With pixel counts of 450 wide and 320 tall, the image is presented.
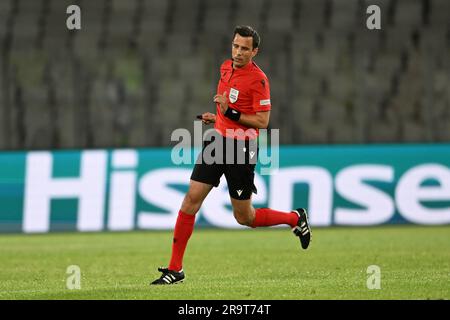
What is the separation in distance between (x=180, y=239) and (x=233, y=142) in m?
0.86

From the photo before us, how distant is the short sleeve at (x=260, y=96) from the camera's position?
874 centimetres

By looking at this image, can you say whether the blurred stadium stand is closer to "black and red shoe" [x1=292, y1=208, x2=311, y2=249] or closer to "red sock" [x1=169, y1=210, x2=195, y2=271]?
"black and red shoe" [x1=292, y1=208, x2=311, y2=249]

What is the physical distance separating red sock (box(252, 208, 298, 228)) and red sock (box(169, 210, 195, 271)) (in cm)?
71

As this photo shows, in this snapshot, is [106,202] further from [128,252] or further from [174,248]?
[174,248]

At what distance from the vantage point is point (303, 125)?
1523 cm

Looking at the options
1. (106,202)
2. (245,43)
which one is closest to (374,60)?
(106,202)

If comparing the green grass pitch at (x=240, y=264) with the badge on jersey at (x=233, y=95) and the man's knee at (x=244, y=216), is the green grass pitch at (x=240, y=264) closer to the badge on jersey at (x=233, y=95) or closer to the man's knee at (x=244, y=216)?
the man's knee at (x=244, y=216)

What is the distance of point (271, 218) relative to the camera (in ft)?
Result: 30.8

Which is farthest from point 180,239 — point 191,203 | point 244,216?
point 244,216

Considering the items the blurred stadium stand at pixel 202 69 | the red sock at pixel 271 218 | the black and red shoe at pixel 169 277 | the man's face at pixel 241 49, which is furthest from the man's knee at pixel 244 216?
the blurred stadium stand at pixel 202 69

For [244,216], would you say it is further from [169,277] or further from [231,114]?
[231,114]

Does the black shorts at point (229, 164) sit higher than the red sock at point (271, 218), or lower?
higher

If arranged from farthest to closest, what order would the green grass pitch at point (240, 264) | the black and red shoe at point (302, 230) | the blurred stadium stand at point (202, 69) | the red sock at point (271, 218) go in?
the blurred stadium stand at point (202, 69) → the black and red shoe at point (302, 230) → the red sock at point (271, 218) → the green grass pitch at point (240, 264)

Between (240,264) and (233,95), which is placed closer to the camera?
(233,95)
